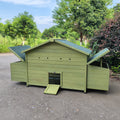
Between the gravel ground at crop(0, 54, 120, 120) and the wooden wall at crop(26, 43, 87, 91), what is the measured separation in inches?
15.1

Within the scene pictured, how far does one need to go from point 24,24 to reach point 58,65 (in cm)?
1777

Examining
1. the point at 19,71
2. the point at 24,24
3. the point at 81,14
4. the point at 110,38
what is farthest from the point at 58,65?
the point at 24,24

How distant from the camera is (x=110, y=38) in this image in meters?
7.33

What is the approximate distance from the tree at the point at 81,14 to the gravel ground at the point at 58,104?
11.7m

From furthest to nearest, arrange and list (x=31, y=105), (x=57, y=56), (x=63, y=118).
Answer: (x=57, y=56), (x=31, y=105), (x=63, y=118)

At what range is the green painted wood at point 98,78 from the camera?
457 centimetres

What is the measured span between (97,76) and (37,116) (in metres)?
2.55

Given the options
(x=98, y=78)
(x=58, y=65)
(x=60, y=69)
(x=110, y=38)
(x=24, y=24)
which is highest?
(x=24, y=24)

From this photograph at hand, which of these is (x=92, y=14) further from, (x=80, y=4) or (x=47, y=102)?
(x=47, y=102)

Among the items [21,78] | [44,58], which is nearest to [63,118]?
[44,58]

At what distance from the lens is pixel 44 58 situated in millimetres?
5137

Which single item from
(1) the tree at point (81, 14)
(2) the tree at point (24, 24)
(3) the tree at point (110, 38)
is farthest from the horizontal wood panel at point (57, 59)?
(2) the tree at point (24, 24)

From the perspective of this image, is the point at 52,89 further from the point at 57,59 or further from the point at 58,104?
the point at 57,59

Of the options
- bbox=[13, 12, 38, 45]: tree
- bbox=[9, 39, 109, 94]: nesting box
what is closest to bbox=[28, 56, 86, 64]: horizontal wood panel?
bbox=[9, 39, 109, 94]: nesting box
